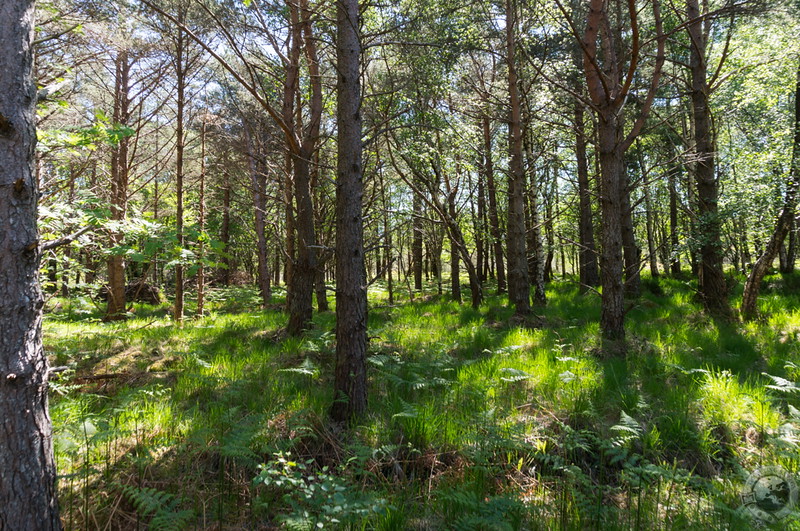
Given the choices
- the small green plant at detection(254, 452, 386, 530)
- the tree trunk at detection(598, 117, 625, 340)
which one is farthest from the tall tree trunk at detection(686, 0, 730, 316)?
the small green plant at detection(254, 452, 386, 530)

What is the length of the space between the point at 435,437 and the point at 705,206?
860 centimetres

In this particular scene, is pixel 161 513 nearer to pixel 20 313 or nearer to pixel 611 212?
pixel 20 313

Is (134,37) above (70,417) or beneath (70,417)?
above

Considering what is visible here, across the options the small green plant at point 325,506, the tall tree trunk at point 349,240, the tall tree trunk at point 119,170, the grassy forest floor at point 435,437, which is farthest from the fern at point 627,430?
the tall tree trunk at point 119,170

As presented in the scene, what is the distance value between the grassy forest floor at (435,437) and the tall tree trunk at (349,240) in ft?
1.10

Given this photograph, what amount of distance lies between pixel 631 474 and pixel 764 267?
21.7ft

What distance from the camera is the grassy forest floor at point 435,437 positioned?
2.47 metres

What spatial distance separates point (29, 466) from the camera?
6.38 feet

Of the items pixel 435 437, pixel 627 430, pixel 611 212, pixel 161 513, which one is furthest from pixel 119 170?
pixel 627 430

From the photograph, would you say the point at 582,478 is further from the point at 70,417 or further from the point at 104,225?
the point at 104,225

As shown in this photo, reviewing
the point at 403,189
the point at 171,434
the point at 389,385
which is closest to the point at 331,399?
the point at 389,385

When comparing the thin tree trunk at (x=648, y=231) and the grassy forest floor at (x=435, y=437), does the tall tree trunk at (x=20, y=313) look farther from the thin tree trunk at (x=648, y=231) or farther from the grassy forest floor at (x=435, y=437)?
the thin tree trunk at (x=648, y=231)

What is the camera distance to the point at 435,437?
3400mm

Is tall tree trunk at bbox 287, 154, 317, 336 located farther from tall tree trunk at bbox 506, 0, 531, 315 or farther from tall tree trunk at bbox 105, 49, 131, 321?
tall tree trunk at bbox 105, 49, 131, 321
